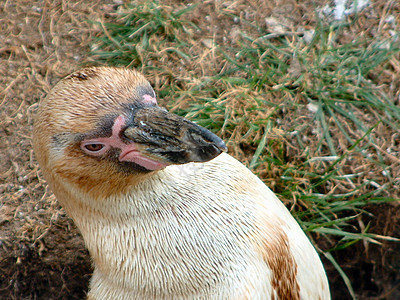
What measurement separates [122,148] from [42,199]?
135 cm

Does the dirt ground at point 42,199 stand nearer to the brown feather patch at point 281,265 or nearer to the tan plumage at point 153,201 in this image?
the tan plumage at point 153,201

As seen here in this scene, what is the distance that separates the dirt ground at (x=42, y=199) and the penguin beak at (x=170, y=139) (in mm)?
1291

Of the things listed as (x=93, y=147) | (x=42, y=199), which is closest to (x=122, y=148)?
(x=93, y=147)

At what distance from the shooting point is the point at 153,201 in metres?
1.61

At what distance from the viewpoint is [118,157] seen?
1466mm

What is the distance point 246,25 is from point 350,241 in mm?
1369

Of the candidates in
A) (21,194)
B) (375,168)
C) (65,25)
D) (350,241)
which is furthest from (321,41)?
(21,194)

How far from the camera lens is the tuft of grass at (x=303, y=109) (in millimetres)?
2523

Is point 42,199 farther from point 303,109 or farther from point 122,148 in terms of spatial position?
point 303,109

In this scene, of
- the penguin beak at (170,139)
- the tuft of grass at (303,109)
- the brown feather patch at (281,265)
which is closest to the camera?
the penguin beak at (170,139)

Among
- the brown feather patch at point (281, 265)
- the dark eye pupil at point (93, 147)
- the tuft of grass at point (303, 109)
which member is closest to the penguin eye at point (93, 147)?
the dark eye pupil at point (93, 147)

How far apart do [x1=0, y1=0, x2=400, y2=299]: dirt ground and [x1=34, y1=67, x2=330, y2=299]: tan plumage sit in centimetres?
82

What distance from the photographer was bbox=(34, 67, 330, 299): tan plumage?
143 centimetres

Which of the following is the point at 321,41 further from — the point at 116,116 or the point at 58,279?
the point at 58,279
